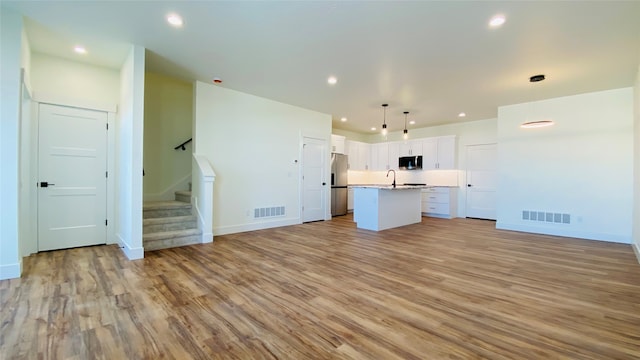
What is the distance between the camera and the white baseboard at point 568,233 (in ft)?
16.7

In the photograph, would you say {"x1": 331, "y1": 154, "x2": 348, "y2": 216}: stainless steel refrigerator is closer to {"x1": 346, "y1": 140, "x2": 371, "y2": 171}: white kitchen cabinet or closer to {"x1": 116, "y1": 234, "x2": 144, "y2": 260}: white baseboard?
{"x1": 346, "y1": 140, "x2": 371, "y2": 171}: white kitchen cabinet

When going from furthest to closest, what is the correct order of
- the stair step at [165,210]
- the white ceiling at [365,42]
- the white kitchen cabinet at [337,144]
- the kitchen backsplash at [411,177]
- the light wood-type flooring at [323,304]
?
the kitchen backsplash at [411,177] → the white kitchen cabinet at [337,144] → the stair step at [165,210] → the white ceiling at [365,42] → the light wood-type flooring at [323,304]

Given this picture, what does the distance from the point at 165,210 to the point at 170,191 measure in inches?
39.8

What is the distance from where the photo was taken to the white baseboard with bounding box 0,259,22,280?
295cm

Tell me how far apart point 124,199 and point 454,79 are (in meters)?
5.55

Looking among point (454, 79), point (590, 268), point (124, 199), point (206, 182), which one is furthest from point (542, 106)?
point (124, 199)

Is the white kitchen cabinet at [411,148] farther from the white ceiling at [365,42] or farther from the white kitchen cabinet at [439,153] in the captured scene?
the white ceiling at [365,42]

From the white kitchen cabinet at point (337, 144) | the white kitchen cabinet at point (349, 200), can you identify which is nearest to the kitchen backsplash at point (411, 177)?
the white kitchen cabinet at point (349, 200)

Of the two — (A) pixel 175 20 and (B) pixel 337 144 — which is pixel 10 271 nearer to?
(A) pixel 175 20

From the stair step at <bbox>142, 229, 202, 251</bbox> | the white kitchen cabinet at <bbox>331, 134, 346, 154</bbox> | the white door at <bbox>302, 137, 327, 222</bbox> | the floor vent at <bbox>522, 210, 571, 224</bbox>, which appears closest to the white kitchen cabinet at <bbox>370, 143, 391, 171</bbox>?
the white kitchen cabinet at <bbox>331, 134, 346, 154</bbox>

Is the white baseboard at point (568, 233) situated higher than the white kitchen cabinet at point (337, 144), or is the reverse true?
the white kitchen cabinet at point (337, 144)

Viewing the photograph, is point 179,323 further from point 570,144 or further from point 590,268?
point 570,144

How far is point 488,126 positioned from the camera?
769cm

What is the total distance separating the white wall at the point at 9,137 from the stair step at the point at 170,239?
53.8 inches
